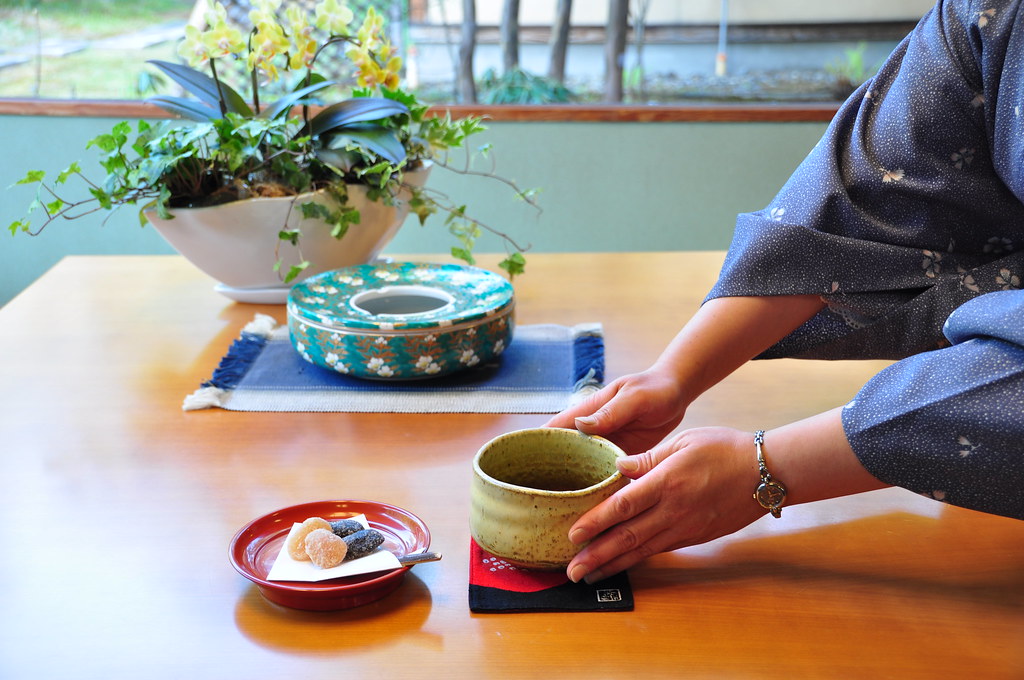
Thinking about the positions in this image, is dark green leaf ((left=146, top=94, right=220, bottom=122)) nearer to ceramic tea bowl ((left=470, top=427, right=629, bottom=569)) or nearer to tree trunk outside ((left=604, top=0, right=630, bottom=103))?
ceramic tea bowl ((left=470, top=427, right=629, bottom=569))

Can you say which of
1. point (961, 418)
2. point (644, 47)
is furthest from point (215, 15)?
point (644, 47)

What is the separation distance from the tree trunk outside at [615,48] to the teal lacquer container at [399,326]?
1.76 meters

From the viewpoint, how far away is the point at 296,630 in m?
0.62

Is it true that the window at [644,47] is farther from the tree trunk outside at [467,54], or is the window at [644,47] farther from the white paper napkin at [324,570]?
the white paper napkin at [324,570]

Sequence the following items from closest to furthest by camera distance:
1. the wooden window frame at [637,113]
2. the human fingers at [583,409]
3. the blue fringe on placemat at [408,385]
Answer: the human fingers at [583,409] → the blue fringe on placemat at [408,385] → the wooden window frame at [637,113]

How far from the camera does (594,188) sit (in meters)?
2.66

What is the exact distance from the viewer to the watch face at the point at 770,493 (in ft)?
2.28

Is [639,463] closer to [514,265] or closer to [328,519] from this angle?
[328,519]

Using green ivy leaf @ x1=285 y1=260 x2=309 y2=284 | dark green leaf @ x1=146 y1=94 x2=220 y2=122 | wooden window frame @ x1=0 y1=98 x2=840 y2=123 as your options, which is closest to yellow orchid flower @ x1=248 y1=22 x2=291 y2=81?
dark green leaf @ x1=146 y1=94 x2=220 y2=122

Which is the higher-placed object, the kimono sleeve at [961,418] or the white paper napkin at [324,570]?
the kimono sleeve at [961,418]

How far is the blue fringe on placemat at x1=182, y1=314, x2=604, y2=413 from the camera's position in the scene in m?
1.01

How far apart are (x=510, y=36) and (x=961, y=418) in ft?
7.89

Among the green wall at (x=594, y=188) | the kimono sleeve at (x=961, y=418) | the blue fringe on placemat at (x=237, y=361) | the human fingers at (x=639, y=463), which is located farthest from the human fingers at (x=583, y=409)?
the green wall at (x=594, y=188)

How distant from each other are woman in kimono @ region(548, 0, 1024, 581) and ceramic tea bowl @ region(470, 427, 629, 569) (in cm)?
1
